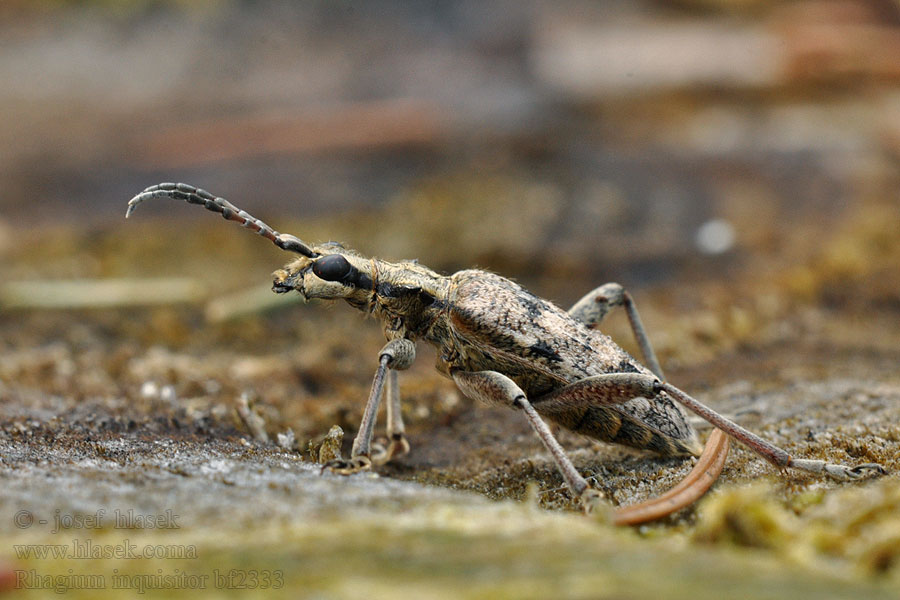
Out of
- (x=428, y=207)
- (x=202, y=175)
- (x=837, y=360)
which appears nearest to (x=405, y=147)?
(x=428, y=207)

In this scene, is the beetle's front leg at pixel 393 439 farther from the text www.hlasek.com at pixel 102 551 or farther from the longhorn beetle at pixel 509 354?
the text www.hlasek.com at pixel 102 551

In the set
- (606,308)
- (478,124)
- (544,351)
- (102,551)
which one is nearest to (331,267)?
(544,351)

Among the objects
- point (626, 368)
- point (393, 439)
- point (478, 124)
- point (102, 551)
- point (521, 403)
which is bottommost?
point (393, 439)

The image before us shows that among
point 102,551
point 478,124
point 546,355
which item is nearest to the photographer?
point 102,551

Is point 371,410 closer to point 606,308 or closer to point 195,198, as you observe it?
point 195,198

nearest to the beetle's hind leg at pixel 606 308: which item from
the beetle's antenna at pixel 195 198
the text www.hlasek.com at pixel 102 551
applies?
the beetle's antenna at pixel 195 198

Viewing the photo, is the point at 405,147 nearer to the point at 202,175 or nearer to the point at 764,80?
the point at 202,175

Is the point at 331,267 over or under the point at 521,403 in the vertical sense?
Result: over
